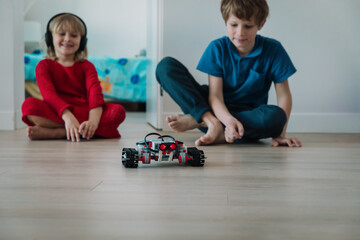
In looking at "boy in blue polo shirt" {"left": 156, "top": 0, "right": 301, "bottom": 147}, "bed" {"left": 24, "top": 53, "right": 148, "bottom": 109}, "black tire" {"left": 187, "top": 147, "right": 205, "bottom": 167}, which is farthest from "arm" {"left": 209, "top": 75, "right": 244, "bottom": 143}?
"bed" {"left": 24, "top": 53, "right": 148, "bottom": 109}

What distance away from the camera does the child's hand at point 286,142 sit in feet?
4.99

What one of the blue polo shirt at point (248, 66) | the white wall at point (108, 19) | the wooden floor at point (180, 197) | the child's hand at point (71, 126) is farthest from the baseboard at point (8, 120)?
the white wall at point (108, 19)

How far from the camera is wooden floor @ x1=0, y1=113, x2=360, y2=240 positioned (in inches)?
22.3

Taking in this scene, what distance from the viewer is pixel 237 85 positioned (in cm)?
162

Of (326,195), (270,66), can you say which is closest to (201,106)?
(270,66)

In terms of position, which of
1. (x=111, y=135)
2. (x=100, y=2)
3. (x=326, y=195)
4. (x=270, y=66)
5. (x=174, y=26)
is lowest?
(x=111, y=135)

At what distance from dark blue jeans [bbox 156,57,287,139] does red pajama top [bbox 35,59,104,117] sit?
0.96ft

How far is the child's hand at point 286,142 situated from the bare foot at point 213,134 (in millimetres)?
190

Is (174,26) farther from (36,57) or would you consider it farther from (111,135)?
(36,57)

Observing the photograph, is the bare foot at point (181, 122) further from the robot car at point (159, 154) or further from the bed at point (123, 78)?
the bed at point (123, 78)

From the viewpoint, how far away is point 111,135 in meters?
1.75

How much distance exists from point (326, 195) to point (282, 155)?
518 mm

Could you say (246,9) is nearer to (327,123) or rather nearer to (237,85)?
(237,85)

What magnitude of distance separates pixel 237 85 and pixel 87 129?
1.95 ft
